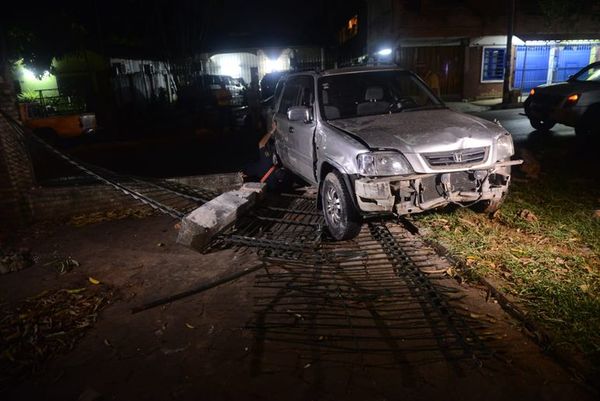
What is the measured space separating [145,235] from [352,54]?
92.6 feet

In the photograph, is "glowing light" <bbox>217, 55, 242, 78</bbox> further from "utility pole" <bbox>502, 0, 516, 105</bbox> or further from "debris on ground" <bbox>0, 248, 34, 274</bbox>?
"debris on ground" <bbox>0, 248, 34, 274</bbox>

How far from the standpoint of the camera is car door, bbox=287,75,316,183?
539cm

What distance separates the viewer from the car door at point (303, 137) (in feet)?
17.7

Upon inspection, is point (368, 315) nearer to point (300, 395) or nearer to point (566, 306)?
point (300, 395)

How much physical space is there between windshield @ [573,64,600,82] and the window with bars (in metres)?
11.6

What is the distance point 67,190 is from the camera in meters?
6.51

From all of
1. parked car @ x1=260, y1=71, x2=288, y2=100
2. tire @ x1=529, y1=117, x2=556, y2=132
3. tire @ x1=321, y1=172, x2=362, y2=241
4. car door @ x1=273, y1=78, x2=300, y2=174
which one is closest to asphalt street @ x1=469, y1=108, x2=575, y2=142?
tire @ x1=529, y1=117, x2=556, y2=132

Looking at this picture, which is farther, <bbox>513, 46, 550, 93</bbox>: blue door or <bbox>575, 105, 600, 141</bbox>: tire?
<bbox>513, 46, 550, 93</bbox>: blue door

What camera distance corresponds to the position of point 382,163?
4.20 m

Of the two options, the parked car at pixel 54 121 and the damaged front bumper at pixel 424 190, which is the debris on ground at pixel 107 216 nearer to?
the damaged front bumper at pixel 424 190

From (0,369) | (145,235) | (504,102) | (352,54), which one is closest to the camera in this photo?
(0,369)

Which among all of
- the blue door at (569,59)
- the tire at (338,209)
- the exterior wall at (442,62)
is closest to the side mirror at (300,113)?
the tire at (338,209)

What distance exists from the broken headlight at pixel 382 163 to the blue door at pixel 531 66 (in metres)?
20.4

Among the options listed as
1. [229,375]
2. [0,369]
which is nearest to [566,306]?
[229,375]
